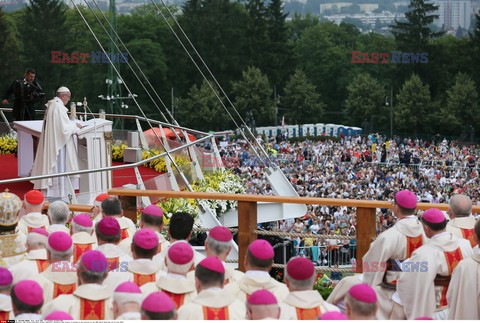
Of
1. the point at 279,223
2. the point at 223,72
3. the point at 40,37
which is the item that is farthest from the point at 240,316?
the point at 223,72

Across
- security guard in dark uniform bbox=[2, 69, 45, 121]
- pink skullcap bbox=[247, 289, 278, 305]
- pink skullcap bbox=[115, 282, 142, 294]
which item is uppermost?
security guard in dark uniform bbox=[2, 69, 45, 121]

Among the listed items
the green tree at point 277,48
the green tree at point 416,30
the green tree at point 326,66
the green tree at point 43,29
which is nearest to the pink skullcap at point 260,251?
the green tree at point 43,29

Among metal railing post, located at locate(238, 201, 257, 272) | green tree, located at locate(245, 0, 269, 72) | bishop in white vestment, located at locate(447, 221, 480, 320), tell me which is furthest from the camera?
green tree, located at locate(245, 0, 269, 72)

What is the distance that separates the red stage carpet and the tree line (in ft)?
202

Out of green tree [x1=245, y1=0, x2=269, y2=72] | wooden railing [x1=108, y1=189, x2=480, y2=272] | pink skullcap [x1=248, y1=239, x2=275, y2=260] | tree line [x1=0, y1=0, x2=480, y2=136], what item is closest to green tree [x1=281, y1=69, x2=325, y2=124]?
tree line [x1=0, y1=0, x2=480, y2=136]

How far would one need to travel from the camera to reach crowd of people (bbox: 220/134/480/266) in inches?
1300

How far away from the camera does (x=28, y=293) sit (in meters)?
6.86

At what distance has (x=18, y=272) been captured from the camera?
8516mm

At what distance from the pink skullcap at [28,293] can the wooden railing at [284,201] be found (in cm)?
427

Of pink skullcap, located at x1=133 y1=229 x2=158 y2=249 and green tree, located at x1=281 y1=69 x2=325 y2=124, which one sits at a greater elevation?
pink skullcap, located at x1=133 y1=229 x2=158 y2=249

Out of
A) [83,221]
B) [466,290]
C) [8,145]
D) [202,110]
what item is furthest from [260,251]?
[202,110]

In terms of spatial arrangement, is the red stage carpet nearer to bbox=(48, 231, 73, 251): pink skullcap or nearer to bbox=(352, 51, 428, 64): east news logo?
bbox=(48, 231, 73, 251): pink skullcap

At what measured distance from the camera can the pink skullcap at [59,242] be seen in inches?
324

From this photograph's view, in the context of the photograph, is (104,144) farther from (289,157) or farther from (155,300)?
(289,157)
